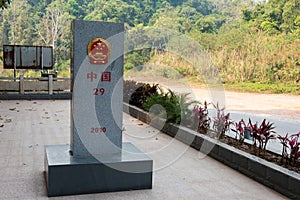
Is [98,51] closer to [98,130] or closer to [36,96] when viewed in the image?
[98,130]

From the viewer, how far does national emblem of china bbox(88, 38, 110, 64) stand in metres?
3.35

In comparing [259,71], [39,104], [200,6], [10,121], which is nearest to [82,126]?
A: [10,121]

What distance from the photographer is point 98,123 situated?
346cm

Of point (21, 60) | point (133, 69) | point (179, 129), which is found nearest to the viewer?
point (179, 129)

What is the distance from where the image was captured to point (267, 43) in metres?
18.8

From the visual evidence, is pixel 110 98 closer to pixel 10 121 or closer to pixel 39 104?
pixel 10 121

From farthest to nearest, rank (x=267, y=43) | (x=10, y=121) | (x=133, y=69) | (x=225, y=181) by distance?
1. (x=267, y=43)
2. (x=133, y=69)
3. (x=10, y=121)
4. (x=225, y=181)

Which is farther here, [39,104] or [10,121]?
[39,104]

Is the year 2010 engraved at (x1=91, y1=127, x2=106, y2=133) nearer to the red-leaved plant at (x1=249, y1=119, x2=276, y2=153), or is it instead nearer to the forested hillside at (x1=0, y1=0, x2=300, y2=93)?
the red-leaved plant at (x1=249, y1=119, x2=276, y2=153)

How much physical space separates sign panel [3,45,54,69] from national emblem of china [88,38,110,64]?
910cm

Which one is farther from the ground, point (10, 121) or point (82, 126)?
point (82, 126)

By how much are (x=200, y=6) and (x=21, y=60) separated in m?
20.0

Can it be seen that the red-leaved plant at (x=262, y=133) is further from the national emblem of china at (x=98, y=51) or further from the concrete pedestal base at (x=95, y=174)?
the national emblem of china at (x=98, y=51)

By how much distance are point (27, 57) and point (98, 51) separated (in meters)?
9.21
